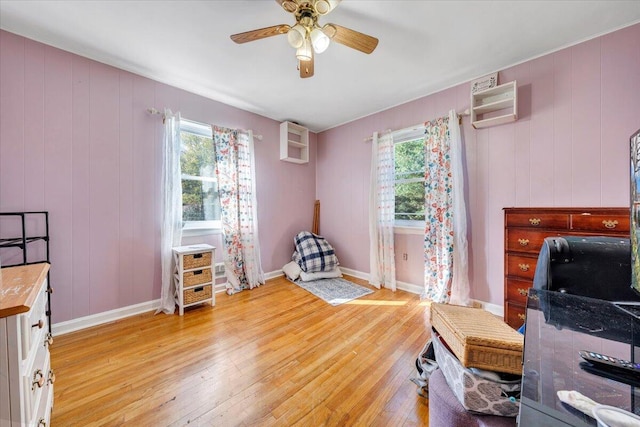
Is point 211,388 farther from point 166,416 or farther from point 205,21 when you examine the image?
point 205,21

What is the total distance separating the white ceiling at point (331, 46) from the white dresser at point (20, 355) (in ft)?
6.00

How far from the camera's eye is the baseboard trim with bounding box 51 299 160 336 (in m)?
1.94

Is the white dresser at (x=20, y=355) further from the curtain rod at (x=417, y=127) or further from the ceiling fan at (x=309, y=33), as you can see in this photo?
the curtain rod at (x=417, y=127)

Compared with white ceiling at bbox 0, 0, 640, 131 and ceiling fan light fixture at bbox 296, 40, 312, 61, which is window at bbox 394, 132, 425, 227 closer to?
white ceiling at bbox 0, 0, 640, 131

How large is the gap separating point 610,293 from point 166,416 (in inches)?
86.5

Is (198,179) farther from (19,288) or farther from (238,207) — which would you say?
(19,288)

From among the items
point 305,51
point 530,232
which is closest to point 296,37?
point 305,51

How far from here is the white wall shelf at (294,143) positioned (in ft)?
11.6

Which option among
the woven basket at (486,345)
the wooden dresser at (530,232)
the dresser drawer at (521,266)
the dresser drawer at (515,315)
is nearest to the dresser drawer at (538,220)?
the wooden dresser at (530,232)

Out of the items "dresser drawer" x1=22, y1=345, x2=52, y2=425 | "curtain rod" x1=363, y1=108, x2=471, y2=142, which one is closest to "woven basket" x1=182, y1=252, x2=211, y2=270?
"dresser drawer" x1=22, y1=345, x2=52, y2=425

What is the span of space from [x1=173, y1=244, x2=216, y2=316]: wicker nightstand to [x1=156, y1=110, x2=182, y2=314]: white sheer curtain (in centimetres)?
7

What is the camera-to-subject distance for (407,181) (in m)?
3.09

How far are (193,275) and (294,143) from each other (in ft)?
7.72

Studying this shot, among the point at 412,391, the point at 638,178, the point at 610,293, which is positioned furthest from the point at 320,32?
the point at 412,391
